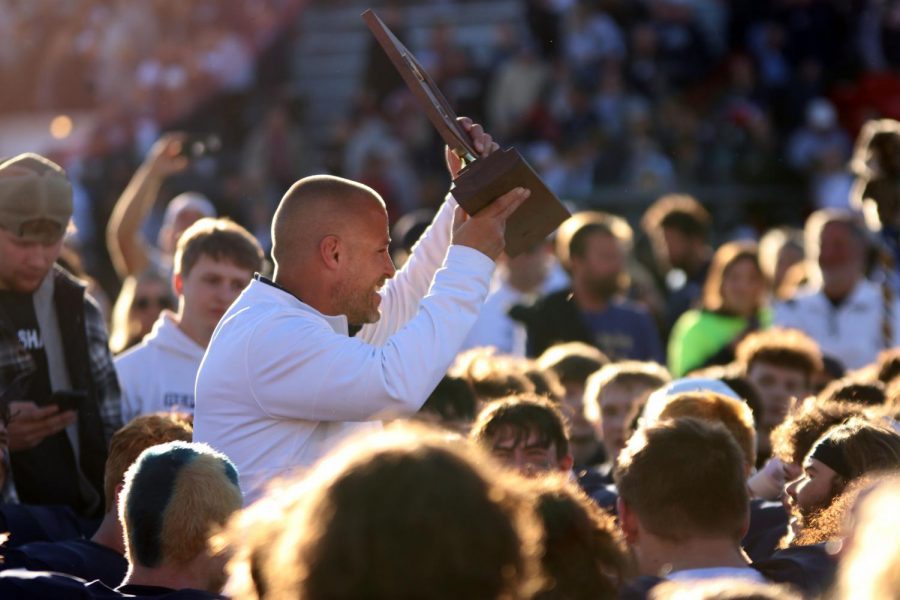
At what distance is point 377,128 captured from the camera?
1880 centimetres

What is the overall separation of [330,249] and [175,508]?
3.02 ft

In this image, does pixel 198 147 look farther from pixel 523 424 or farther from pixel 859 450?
pixel 859 450

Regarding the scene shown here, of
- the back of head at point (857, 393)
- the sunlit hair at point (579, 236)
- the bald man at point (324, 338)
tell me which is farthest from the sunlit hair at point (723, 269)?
the bald man at point (324, 338)

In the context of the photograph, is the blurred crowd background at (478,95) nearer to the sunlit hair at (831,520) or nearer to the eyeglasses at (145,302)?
the eyeglasses at (145,302)

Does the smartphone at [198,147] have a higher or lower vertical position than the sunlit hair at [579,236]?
higher

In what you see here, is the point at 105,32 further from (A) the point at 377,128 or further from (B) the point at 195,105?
(A) the point at 377,128

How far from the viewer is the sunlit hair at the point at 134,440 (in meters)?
4.63

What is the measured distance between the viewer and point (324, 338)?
13.4 ft

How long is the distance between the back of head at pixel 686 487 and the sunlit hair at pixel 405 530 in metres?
1.35

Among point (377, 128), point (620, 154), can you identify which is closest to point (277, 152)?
point (377, 128)

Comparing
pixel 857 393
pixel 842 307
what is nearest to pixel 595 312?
pixel 842 307

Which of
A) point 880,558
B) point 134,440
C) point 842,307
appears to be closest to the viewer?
point 880,558

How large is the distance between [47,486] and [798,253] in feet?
23.3

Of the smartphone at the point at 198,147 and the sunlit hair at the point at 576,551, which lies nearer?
the sunlit hair at the point at 576,551
